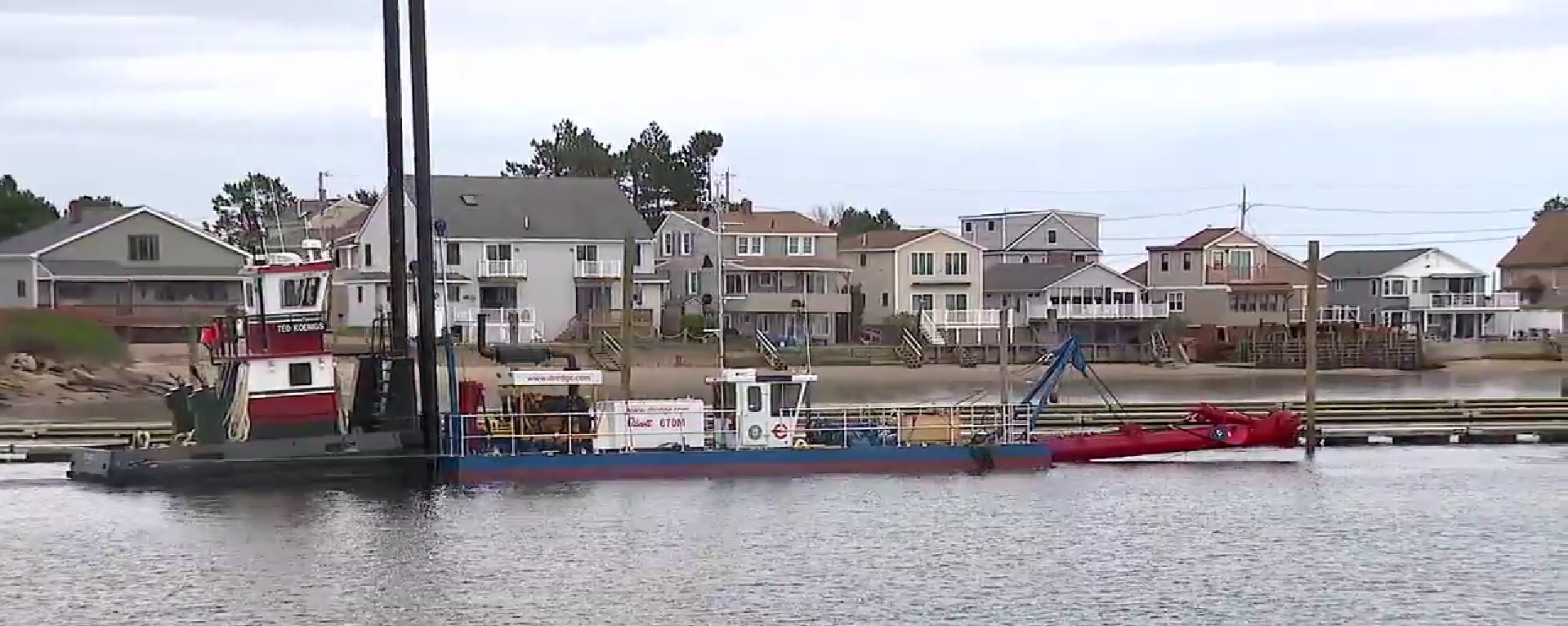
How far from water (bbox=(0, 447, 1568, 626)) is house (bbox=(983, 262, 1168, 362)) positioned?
5199 cm

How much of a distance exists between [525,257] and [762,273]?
11149 millimetres

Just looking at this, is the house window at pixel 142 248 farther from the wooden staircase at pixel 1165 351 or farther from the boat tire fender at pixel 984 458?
the boat tire fender at pixel 984 458

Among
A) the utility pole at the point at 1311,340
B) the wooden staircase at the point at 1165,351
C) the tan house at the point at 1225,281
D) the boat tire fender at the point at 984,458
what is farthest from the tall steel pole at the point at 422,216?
the tan house at the point at 1225,281

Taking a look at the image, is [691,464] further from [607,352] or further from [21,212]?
[21,212]

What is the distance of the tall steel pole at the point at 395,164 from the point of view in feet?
133

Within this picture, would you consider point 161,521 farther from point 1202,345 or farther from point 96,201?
point 96,201

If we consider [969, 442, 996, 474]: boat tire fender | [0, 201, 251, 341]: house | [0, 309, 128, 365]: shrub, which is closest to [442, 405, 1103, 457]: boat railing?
[969, 442, 996, 474]: boat tire fender

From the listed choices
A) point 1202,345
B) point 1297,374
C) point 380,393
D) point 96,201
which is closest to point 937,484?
point 380,393

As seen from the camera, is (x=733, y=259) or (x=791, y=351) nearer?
(x=791, y=351)

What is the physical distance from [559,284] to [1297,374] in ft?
94.9

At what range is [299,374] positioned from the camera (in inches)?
1571

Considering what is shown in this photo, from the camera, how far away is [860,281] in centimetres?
9869

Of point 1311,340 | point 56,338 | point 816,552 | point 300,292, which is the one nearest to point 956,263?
point 56,338

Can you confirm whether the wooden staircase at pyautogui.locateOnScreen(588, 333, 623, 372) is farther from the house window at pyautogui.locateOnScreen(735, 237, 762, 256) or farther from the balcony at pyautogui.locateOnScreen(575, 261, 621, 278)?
the house window at pyautogui.locateOnScreen(735, 237, 762, 256)
